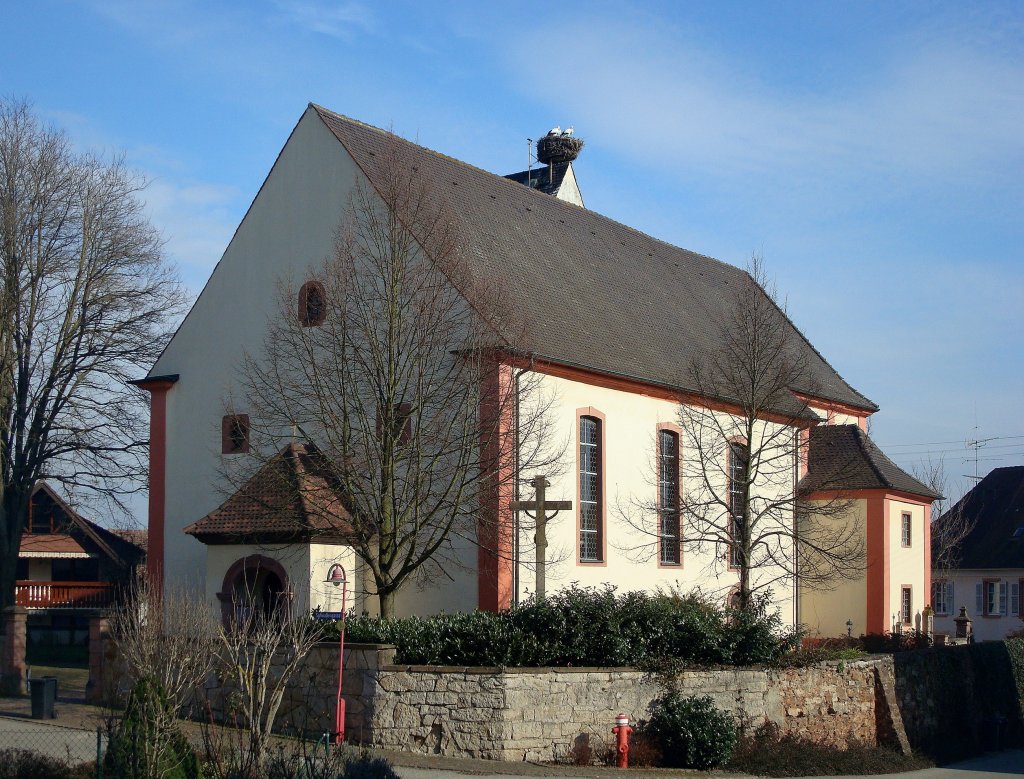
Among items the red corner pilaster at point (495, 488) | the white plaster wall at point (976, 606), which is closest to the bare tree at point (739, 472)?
the red corner pilaster at point (495, 488)

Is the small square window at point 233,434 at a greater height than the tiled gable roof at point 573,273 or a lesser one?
lesser

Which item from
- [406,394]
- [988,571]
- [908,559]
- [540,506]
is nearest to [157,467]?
[406,394]

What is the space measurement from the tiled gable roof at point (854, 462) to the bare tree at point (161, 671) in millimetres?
22375

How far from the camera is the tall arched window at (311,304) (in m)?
24.0

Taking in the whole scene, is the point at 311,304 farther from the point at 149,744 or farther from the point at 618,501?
the point at 149,744

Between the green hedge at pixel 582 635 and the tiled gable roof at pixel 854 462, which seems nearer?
the green hedge at pixel 582 635

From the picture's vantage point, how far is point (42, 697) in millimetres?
17156

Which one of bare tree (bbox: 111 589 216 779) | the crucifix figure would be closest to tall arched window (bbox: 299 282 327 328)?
the crucifix figure

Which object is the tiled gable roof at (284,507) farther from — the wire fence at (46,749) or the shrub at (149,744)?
the shrub at (149,744)

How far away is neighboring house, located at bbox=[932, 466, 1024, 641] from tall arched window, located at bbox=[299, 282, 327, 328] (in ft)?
108

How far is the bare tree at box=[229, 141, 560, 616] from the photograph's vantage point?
19703 mm

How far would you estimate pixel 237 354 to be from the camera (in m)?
25.6

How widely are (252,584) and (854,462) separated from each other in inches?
720

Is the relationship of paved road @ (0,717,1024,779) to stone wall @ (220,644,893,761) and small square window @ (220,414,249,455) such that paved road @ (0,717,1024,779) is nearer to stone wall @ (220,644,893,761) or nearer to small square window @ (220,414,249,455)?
stone wall @ (220,644,893,761)
